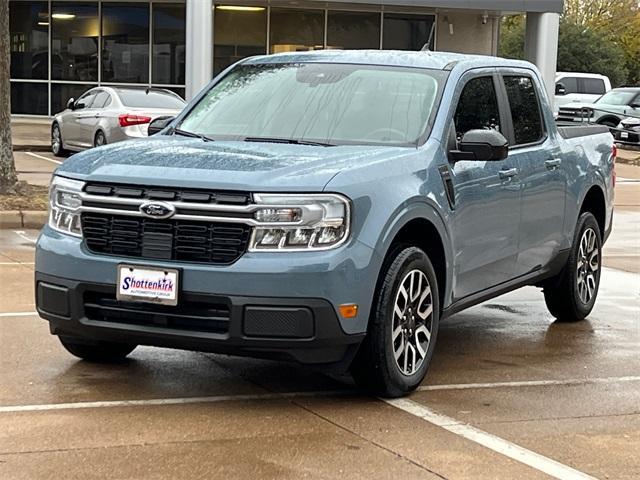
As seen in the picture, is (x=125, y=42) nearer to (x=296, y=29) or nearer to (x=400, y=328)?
(x=296, y=29)

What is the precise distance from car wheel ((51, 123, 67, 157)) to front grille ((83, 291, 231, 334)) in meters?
16.1

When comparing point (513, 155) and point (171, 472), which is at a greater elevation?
point (513, 155)

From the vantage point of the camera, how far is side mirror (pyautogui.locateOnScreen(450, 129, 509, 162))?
6.20 meters

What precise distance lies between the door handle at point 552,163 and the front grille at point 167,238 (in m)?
2.94

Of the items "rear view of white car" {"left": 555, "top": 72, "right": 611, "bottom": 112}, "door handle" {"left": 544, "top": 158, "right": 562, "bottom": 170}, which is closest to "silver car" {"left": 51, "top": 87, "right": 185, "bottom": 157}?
"door handle" {"left": 544, "top": 158, "right": 562, "bottom": 170}

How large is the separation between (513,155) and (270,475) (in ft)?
10.7

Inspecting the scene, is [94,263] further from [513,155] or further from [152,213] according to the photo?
[513,155]

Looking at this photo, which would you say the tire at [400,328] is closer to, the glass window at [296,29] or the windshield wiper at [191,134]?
the windshield wiper at [191,134]

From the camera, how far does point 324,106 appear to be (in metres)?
6.52

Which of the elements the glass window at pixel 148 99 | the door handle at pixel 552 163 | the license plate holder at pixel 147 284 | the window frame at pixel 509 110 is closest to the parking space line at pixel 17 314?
the license plate holder at pixel 147 284

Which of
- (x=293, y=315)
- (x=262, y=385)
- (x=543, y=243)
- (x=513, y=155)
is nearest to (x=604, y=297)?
(x=543, y=243)

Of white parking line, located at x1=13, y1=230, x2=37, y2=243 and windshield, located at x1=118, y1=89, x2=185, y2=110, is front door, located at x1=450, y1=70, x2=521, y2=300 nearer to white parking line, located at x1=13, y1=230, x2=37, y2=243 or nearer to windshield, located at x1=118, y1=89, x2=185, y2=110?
white parking line, located at x1=13, y1=230, x2=37, y2=243

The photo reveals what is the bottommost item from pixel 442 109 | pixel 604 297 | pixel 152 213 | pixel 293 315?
pixel 604 297

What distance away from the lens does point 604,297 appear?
943 cm
